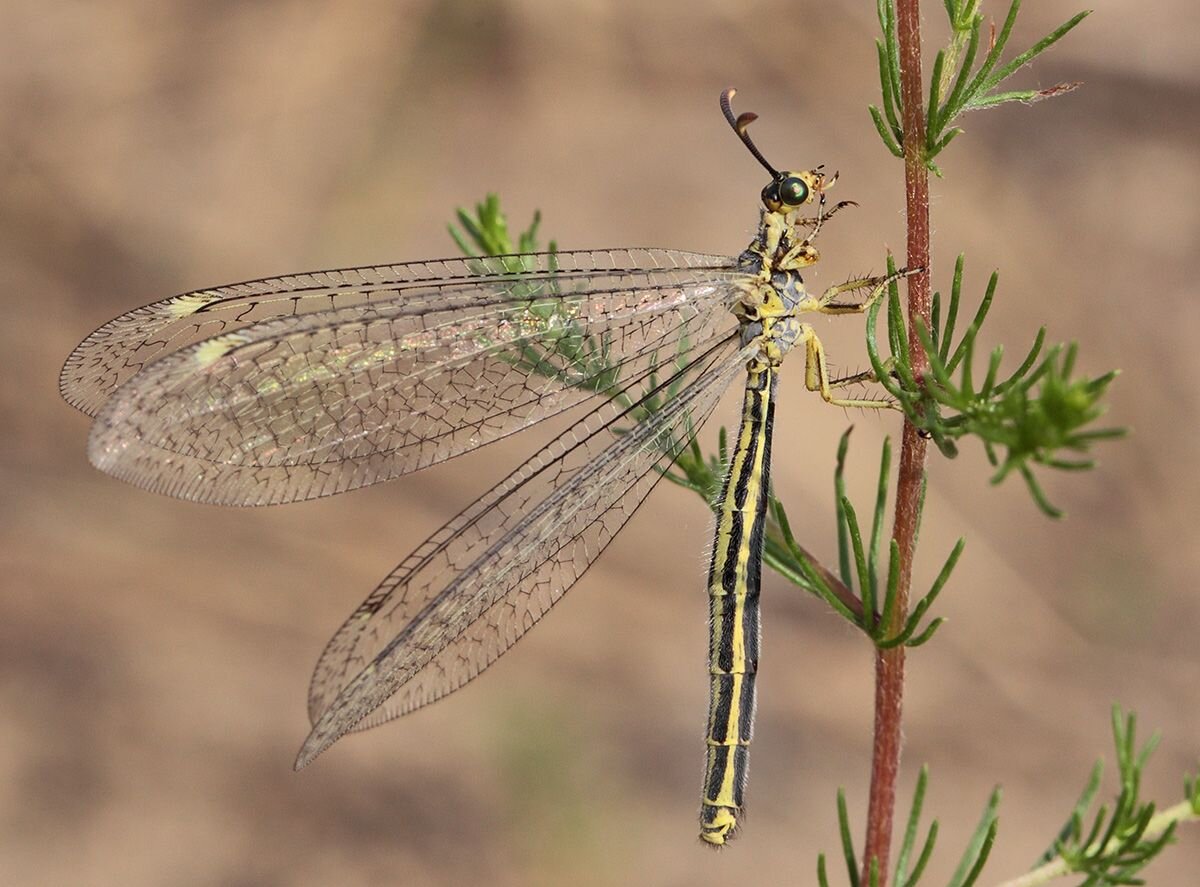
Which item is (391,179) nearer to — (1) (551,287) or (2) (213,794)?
(2) (213,794)

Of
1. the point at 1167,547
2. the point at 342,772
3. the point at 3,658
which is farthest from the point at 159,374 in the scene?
the point at 1167,547

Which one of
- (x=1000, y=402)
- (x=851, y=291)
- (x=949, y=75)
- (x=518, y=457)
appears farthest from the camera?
(x=518, y=457)

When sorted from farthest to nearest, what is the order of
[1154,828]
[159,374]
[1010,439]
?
[159,374]
[1154,828]
[1010,439]

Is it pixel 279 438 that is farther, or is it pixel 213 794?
pixel 213 794

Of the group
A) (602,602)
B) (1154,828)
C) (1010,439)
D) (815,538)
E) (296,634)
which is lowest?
(1154,828)

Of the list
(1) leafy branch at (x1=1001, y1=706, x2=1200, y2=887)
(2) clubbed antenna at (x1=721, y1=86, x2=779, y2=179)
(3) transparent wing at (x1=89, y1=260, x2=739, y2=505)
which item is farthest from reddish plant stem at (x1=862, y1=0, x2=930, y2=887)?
(3) transparent wing at (x1=89, y1=260, x2=739, y2=505)

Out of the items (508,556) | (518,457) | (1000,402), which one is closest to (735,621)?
(508,556)

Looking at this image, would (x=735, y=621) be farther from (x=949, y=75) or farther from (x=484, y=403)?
(x=949, y=75)
